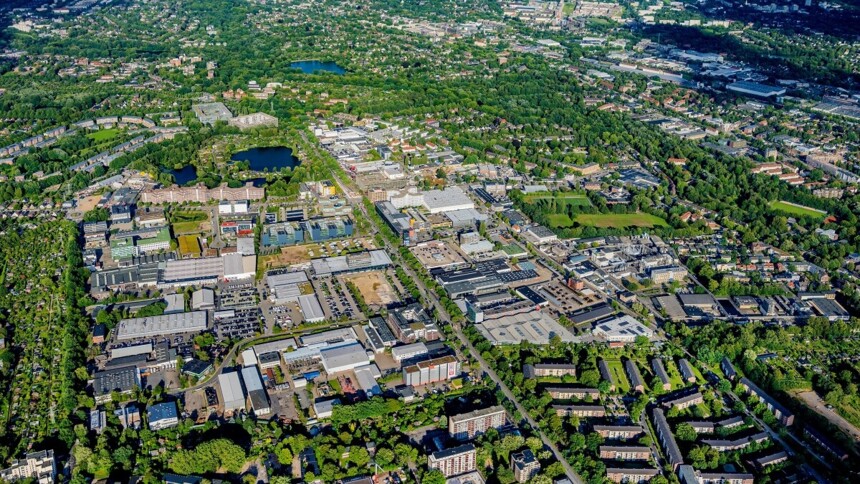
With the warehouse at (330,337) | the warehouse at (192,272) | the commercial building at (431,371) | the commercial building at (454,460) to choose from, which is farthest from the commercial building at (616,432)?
the warehouse at (192,272)

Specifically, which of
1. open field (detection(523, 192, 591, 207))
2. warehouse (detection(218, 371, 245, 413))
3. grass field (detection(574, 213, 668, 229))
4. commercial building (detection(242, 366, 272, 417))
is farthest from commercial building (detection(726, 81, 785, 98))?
warehouse (detection(218, 371, 245, 413))

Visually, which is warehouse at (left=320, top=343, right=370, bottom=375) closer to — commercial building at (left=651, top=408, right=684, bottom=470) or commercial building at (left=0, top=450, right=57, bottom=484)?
commercial building at (left=0, top=450, right=57, bottom=484)

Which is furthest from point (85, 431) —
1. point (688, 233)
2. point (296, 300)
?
point (688, 233)

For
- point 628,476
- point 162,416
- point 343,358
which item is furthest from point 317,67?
point 628,476

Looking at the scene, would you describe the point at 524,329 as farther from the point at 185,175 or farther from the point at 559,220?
the point at 185,175

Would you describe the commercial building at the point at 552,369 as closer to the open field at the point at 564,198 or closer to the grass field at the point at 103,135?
the open field at the point at 564,198
